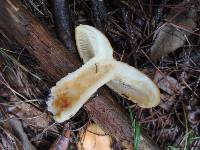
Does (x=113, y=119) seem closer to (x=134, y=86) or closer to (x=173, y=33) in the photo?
(x=134, y=86)

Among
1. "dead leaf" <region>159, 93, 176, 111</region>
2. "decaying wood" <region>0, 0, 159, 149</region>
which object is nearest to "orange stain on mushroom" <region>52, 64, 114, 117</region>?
"decaying wood" <region>0, 0, 159, 149</region>

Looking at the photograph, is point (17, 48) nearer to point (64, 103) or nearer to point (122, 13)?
point (64, 103)

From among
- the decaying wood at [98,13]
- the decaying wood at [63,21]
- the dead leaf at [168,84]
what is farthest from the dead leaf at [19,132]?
the dead leaf at [168,84]

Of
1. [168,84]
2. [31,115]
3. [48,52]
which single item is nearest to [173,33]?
[168,84]

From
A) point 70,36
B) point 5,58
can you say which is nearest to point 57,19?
point 70,36

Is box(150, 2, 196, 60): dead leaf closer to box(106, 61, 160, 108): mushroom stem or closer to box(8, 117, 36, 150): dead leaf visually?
box(106, 61, 160, 108): mushroom stem

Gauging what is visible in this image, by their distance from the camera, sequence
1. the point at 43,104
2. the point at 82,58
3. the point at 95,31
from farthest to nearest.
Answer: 1. the point at 43,104
2. the point at 82,58
3. the point at 95,31

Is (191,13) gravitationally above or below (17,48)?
below
